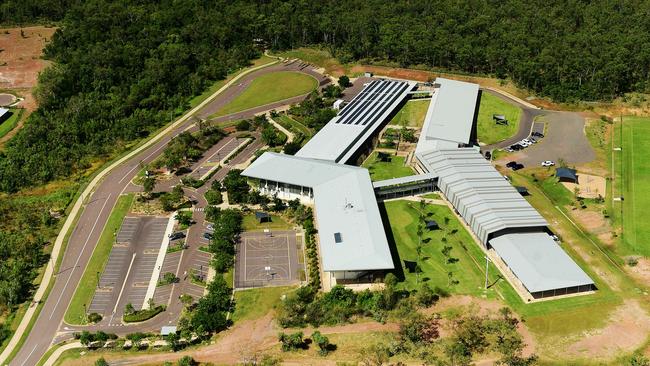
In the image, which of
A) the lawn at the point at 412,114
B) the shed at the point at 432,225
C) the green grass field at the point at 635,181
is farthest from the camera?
the lawn at the point at 412,114

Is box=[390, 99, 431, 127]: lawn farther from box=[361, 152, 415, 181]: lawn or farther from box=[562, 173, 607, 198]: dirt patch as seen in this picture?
box=[562, 173, 607, 198]: dirt patch

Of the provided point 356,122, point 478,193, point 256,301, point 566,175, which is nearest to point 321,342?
point 256,301

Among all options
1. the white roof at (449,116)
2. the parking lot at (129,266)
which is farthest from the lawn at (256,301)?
the white roof at (449,116)

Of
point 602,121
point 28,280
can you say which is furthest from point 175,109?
point 602,121

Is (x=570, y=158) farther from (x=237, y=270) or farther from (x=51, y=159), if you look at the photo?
(x=51, y=159)

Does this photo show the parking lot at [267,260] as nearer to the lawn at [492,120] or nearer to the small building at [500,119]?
the lawn at [492,120]

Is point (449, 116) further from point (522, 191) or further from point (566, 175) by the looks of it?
point (566, 175)
